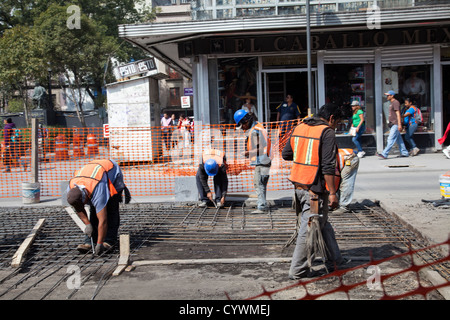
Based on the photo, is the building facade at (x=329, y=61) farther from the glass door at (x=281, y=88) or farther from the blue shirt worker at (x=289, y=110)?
the blue shirt worker at (x=289, y=110)

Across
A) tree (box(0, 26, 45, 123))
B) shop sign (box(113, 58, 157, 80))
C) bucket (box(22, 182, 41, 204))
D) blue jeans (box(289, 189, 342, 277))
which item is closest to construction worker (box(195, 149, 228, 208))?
blue jeans (box(289, 189, 342, 277))

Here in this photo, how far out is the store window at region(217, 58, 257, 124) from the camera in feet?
50.3

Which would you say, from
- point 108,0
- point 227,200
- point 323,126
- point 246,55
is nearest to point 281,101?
point 246,55

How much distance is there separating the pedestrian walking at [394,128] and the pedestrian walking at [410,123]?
0.44m

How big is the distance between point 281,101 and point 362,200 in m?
8.35

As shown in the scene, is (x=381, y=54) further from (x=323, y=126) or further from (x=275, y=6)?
(x=323, y=126)

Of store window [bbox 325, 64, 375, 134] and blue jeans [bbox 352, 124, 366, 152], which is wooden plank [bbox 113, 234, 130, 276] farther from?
store window [bbox 325, 64, 375, 134]

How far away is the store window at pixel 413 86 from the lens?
1542 cm

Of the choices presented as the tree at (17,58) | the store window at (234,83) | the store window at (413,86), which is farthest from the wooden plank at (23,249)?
the tree at (17,58)

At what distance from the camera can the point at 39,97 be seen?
29719 mm

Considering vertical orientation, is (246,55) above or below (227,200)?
above
